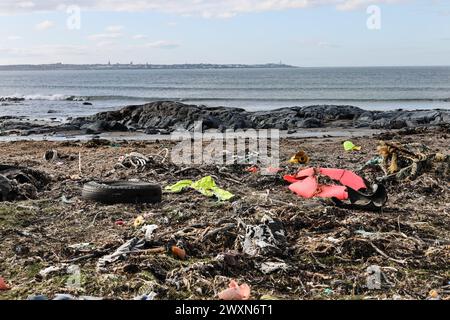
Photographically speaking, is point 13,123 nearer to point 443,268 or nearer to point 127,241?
point 127,241

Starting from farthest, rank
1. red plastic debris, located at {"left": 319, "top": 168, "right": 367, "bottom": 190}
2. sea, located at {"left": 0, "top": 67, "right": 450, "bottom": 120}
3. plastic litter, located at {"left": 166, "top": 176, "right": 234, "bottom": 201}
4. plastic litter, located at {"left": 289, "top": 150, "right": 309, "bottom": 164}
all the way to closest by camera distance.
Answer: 1. sea, located at {"left": 0, "top": 67, "right": 450, "bottom": 120}
2. plastic litter, located at {"left": 289, "top": 150, "right": 309, "bottom": 164}
3. red plastic debris, located at {"left": 319, "top": 168, "right": 367, "bottom": 190}
4. plastic litter, located at {"left": 166, "top": 176, "right": 234, "bottom": 201}

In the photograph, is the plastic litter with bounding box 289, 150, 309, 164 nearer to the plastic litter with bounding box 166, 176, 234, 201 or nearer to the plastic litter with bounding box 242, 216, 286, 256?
the plastic litter with bounding box 166, 176, 234, 201

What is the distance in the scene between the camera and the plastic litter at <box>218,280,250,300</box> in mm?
4853

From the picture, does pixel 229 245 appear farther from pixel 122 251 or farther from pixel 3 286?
pixel 3 286

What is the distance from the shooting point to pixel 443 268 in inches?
221

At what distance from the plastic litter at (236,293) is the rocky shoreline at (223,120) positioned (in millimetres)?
17563

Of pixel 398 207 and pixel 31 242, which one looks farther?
pixel 398 207

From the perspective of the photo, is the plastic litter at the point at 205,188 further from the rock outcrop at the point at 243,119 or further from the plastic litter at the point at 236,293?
the rock outcrop at the point at 243,119

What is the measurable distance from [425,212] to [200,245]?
3155mm

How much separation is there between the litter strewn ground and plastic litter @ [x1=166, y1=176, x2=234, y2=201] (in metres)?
0.09

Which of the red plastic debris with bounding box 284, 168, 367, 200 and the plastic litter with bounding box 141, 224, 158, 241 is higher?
the red plastic debris with bounding box 284, 168, 367, 200

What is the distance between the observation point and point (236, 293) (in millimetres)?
4922

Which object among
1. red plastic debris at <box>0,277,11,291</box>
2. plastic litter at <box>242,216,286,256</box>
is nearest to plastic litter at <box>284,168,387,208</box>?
plastic litter at <box>242,216,286,256</box>
